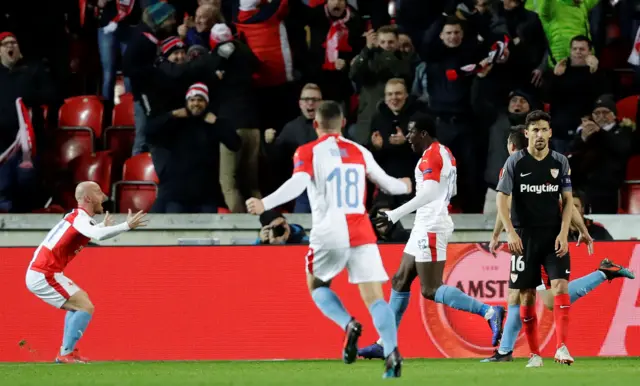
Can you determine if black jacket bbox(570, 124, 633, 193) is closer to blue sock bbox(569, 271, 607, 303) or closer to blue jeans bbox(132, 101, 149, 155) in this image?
blue sock bbox(569, 271, 607, 303)

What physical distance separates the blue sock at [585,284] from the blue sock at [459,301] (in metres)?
0.88

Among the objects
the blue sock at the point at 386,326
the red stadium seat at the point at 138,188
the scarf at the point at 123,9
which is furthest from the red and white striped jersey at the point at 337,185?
the scarf at the point at 123,9

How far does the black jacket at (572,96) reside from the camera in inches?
579

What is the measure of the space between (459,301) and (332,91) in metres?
4.44

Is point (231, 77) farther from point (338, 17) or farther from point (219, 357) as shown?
point (219, 357)

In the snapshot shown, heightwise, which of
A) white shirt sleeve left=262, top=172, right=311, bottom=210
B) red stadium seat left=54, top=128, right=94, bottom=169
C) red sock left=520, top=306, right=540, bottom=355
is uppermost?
red stadium seat left=54, top=128, right=94, bottom=169

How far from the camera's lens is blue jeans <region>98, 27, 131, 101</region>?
15.9 meters

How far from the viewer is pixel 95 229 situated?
11.1 metres

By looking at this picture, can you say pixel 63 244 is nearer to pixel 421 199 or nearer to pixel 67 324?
pixel 67 324

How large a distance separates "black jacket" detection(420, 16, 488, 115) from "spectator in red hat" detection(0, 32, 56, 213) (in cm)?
446

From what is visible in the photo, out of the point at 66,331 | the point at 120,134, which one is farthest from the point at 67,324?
the point at 120,134

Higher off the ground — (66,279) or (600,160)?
(600,160)

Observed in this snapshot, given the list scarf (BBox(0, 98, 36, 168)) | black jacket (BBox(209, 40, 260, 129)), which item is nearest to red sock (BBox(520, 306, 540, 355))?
black jacket (BBox(209, 40, 260, 129))

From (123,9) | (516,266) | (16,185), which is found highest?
(123,9)
